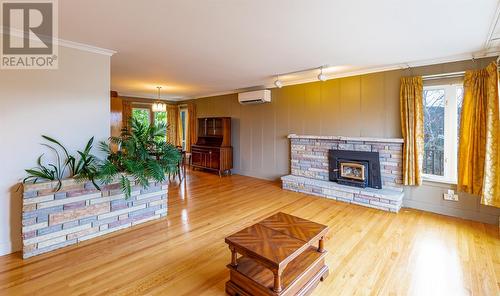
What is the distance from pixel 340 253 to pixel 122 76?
16.9 feet

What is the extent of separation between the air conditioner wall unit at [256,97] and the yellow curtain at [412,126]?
2.85m

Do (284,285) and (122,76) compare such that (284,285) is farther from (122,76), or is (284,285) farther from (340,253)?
(122,76)

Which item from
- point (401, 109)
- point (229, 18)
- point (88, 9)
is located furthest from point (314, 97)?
point (88, 9)

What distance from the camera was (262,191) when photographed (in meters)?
4.96

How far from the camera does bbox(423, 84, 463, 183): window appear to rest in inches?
140

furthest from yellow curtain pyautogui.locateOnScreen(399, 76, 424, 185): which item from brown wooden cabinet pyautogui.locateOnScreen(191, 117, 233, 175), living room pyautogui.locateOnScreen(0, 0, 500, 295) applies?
brown wooden cabinet pyautogui.locateOnScreen(191, 117, 233, 175)

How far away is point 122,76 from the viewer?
4910 millimetres

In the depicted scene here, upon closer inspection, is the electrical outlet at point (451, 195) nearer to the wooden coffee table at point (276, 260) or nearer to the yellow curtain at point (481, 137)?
the yellow curtain at point (481, 137)

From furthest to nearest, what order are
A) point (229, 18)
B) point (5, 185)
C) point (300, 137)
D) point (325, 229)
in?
point (300, 137) < point (5, 185) < point (229, 18) < point (325, 229)

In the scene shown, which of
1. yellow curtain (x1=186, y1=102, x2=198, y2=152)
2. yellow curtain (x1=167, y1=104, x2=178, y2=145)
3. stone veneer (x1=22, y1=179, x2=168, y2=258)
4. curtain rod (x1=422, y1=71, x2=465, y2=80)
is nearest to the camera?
stone veneer (x1=22, y1=179, x2=168, y2=258)

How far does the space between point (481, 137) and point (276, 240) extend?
3.43m

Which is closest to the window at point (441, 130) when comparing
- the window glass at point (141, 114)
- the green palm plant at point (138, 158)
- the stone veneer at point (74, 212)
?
the green palm plant at point (138, 158)

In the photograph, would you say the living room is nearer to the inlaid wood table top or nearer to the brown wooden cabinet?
the inlaid wood table top

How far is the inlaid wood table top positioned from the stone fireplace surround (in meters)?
2.38
